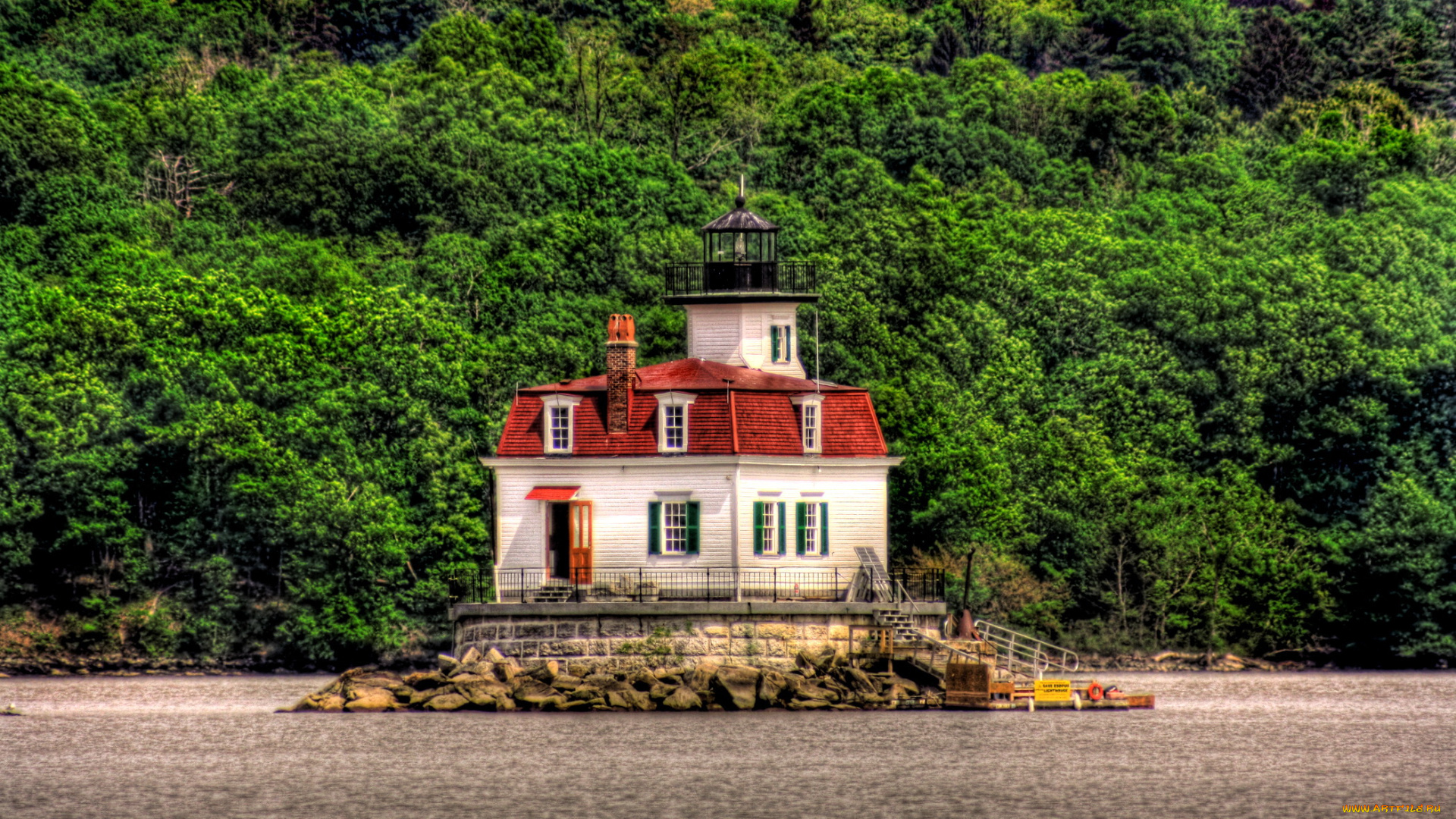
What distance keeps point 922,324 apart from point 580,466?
27.6m

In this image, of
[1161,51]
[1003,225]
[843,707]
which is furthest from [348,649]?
[1161,51]

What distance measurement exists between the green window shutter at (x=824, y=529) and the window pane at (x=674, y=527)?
123 inches

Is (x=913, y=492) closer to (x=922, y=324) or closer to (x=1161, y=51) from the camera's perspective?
(x=922, y=324)

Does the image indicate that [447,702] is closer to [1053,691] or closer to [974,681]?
[974,681]

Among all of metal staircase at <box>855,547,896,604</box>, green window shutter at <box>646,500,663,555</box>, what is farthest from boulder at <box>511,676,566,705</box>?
metal staircase at <box>855,547,896,604</box>

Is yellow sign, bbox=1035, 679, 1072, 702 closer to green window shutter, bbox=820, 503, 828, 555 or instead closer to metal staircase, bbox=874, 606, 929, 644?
metal staircase, bbox=874, 606, 929, 644

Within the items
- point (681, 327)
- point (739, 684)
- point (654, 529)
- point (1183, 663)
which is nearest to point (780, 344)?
point (654, 529)

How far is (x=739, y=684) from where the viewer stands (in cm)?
5550

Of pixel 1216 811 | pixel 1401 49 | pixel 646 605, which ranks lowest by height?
pixel 1216 811

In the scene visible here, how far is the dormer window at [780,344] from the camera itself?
62719mm

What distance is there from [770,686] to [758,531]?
371cm

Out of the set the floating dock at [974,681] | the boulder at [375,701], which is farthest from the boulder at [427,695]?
the floating dock at [974,681]

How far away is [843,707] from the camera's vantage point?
56.2 m

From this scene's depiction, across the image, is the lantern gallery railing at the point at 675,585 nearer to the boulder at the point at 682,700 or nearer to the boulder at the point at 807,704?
the boulder at the point at 682,700
